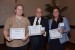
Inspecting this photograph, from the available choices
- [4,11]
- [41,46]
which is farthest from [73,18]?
[41,46]

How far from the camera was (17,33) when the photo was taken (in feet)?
10.8

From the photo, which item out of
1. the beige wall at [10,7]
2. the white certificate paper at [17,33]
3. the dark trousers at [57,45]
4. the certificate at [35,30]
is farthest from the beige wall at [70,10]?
the white certificate paper at [17,33]

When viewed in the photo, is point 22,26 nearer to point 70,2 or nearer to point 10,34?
point 10,34

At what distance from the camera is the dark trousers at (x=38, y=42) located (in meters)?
4.34

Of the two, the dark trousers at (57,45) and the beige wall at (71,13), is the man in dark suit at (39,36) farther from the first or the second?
the beige wall at (71,13)

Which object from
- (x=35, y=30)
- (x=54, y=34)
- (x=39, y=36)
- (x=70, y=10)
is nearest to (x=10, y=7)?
(x=70, y=10)

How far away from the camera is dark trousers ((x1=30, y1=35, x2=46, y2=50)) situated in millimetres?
4340

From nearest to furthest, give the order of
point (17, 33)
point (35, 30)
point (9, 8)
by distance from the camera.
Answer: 1. point (17, 33)
2. point (35, 30)
3. point (9, 8)

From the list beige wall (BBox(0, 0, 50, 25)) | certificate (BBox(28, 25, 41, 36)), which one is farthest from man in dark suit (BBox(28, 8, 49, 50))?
beige wall (BBox(0, 0, 50, 25))

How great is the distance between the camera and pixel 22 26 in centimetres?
326

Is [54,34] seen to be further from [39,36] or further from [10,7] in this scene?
[10,7]

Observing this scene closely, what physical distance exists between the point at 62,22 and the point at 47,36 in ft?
1.74

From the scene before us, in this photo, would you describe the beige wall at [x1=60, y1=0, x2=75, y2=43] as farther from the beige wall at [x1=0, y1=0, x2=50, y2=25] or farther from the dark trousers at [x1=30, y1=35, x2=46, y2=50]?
the dark trousers at [x1=30, y1=35, x2=46, y2=50]

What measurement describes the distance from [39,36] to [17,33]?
1138 mm
